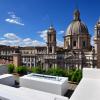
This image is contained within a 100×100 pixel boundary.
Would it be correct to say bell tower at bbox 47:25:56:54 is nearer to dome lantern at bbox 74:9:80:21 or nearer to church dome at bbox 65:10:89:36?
church dome at bbox 65:10:89:36

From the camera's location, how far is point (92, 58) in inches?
1896

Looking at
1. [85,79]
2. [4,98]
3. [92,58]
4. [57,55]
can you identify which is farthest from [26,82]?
[57,55]

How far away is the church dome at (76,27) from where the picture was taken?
59.0 metres

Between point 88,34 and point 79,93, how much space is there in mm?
53926

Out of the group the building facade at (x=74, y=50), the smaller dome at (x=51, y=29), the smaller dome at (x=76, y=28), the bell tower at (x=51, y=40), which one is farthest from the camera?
the smaller dome at (x=76, y=28)

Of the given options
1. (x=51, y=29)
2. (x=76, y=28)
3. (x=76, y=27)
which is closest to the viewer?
(x=51, y=29)

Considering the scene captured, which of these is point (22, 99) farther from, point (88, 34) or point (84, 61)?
point (88, 34)

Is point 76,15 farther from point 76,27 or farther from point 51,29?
point 51,29

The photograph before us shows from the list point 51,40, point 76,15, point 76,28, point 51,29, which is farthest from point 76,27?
point 51,40

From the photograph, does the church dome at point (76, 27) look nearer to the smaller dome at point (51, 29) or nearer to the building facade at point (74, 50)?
the building facade at point (74, 50)

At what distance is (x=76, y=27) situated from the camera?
5975 centimetres

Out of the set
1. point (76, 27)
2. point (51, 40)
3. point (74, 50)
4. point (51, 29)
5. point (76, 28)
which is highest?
point (76, 27)

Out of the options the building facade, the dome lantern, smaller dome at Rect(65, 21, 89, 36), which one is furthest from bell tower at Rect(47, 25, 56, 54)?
the dome lantern

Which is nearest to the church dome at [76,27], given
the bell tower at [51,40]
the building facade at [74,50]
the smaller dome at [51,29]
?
the building facade at [74,50]
